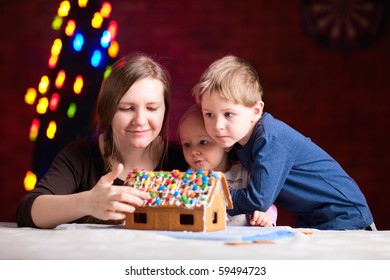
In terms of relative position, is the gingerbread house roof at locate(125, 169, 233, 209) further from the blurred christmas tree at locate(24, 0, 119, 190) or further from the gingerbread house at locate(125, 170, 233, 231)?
→ the blurred christmas tree at locate(24, 0, 119, 190)

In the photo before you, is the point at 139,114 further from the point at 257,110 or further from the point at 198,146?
the point at 257,110

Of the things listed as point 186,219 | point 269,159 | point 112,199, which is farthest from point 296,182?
point 112,199

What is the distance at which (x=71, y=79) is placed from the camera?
265 cm

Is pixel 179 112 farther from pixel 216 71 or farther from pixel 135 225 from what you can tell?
pixel 135 225

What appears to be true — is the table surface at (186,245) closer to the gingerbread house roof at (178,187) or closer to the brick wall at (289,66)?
the gingerbread house roof at (178,187)

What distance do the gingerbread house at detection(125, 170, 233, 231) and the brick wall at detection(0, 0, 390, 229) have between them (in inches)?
96.0

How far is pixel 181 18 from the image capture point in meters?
4.13

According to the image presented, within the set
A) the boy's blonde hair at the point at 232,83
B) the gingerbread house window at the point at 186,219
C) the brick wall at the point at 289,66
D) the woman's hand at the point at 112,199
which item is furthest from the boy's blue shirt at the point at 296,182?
the brick wall at the point at 289,66

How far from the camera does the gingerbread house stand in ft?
4.87

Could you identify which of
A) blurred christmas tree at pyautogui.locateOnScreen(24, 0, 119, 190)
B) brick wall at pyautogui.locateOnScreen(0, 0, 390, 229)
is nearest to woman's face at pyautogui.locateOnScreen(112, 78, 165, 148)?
blurred christmas tree at pyautogui.locateOnScreen(24, 0, 119, 190)

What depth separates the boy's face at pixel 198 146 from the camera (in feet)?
6.53

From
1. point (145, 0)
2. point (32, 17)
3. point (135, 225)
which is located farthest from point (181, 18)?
point (135, 225)

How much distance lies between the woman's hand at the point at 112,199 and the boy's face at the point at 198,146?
1.69 feet

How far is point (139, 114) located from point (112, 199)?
1.45 feet
